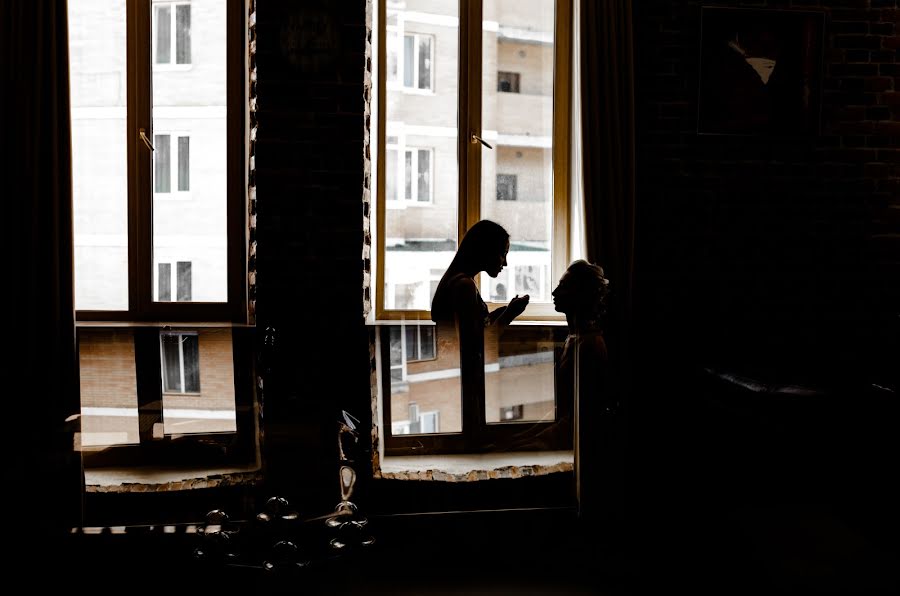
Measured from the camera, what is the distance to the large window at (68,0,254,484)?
3188 mm

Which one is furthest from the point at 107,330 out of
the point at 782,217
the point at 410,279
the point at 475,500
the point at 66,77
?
the point at 782,217

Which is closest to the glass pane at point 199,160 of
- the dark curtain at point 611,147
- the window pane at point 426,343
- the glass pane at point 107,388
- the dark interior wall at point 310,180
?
the dark interior wall at point 310,180

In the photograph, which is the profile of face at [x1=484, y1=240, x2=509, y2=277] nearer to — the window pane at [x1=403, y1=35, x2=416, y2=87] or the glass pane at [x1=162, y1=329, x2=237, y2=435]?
the glass pane at [x1=162, y1=329, x2=237, y2=435]

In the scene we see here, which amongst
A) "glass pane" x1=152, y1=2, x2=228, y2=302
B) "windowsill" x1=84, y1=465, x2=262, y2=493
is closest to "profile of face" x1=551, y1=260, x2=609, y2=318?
"windowsill" x1=84, y1=465, x2=262, y2=493

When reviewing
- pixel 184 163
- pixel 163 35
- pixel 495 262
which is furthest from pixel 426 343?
pixel 163 35

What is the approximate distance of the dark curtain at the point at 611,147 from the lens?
314 centimetres

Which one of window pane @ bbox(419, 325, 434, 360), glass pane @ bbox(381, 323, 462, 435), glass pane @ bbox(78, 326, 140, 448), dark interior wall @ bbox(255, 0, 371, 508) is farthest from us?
dark interior wall @ bbox(255, 0, 371, 508)

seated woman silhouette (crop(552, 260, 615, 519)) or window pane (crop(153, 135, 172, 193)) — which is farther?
window pane (crop(153, 135, 172, 193))

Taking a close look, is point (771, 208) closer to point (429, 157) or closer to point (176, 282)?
point (429, 157)

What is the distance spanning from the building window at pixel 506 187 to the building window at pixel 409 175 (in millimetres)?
340

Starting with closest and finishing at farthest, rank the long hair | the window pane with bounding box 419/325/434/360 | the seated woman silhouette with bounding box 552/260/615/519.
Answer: the seated woman silhouette with bounding box 552/260/615/519
the long hair
the window pane with bounding box 419/325/434/360

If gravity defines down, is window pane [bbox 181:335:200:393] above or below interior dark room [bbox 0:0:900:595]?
below

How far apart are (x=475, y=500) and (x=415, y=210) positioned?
174cm

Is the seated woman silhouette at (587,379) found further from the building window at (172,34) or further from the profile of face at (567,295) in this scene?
the building window at (172,34)
